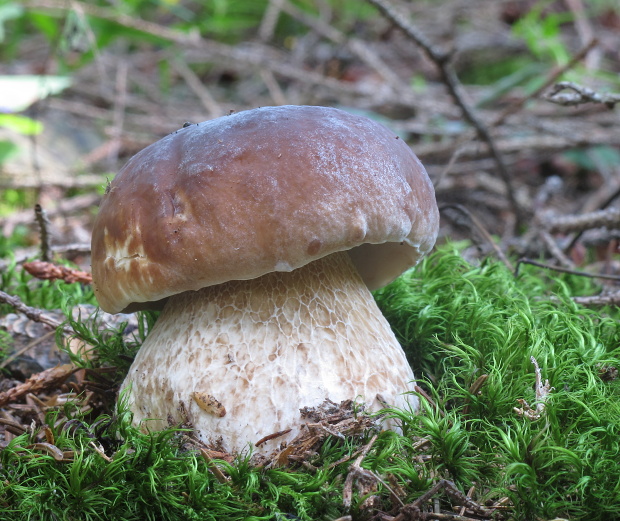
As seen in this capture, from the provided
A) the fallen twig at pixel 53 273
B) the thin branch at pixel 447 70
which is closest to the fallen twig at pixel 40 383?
the fallen twig at pixel 53 273

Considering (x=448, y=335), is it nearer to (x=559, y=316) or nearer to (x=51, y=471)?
(x=559, y=316)

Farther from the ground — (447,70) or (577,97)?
(577,97)

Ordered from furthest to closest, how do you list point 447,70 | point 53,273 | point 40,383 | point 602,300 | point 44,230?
point 447,70 → point 44,230 → point 53,273 → point 602,300 → point 40,383

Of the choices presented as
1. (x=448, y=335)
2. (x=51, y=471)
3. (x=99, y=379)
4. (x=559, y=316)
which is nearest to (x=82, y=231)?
(x=99, y=379)

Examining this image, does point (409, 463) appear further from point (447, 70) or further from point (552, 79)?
point (552, 79)

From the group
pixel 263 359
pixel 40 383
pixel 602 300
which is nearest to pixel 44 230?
pixel 40 383

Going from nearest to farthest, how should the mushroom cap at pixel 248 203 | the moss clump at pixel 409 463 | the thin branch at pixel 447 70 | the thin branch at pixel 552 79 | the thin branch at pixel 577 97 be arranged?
the moss clump at pixel 409 463 → the mushroom cap at pixel 248 203 → the thin branch at pixel 577 97 → the thin branch at pixel 447 70 → the thin branch at pixel 552 79

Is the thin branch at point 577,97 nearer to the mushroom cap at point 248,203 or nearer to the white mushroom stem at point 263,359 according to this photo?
the mushroom cap at point 248,203

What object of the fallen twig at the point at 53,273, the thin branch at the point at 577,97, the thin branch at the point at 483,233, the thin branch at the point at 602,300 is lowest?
the fallen twig at the point at 53,273
